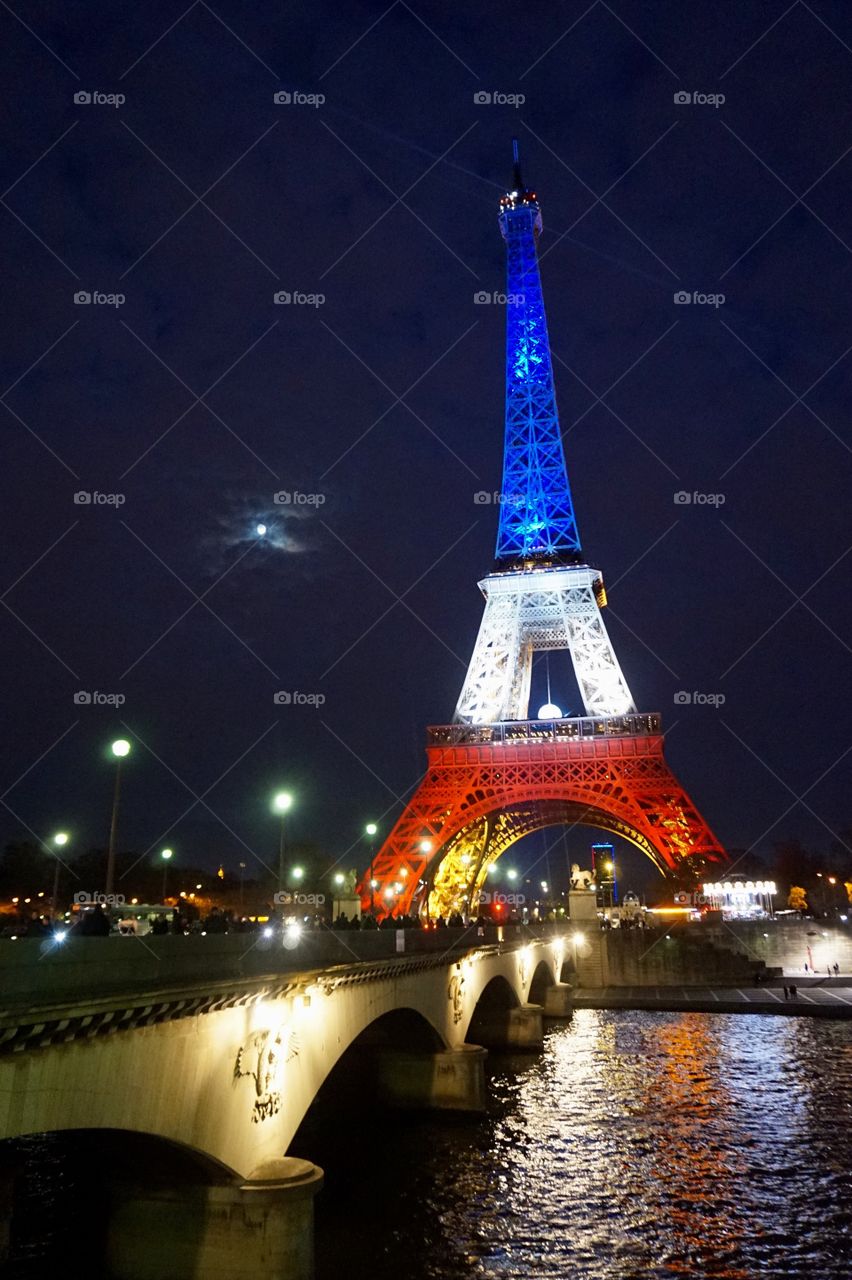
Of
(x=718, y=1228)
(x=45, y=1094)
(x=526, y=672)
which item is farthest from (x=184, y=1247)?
(x=526, y=672)

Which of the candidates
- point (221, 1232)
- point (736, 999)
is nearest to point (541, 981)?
point (736, 999)

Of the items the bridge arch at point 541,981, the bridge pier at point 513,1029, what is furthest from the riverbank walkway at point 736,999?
the bridge pier at point 513,1029

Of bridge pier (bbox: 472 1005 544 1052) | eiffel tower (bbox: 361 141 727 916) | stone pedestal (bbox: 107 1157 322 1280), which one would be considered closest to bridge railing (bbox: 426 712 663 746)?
eiffel tower (bbox: 361 141 727 916)

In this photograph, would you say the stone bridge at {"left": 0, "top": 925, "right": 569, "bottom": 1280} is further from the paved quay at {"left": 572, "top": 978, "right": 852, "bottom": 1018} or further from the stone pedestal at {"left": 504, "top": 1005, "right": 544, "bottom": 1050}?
the paved quay at {"left": 572, "top": 978, "right": 852, "bottom": 1018}

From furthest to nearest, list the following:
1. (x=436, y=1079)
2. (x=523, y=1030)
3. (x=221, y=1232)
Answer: (x=523, y=1030), (x=436, y=1079), (x=221, y=1232)

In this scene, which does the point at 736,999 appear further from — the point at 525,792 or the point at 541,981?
the point at 525,792

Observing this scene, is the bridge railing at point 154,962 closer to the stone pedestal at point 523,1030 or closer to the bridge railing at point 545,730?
the stone pedestal at point 523,1030

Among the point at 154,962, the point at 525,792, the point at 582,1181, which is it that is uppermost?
the point at 525,792
